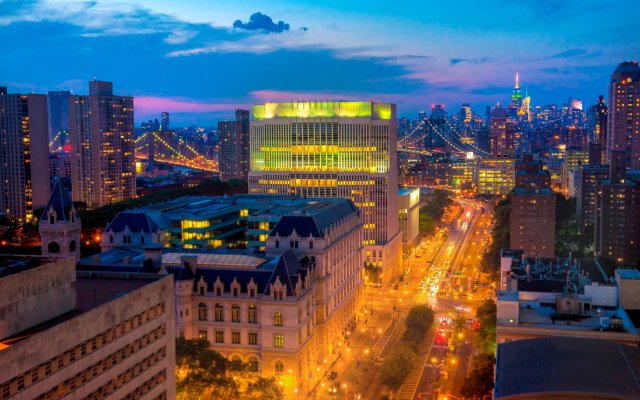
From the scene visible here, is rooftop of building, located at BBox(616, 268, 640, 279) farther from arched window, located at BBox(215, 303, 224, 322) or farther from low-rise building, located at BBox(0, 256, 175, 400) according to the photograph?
low-rise building, located at BBox(0, 256, 175, 400)

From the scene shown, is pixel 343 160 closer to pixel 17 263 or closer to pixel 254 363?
pixel 254 363

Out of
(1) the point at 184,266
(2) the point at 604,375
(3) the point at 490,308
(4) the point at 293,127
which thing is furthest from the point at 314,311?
(4) the point at 293,127

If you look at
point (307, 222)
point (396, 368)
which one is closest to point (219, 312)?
point (307, 222)

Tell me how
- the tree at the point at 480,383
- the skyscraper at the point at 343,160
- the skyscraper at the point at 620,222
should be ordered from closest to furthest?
the tree at the point at 480,383, the skyscraper at the point at 343,160, the skyscraper at the point at 620,222

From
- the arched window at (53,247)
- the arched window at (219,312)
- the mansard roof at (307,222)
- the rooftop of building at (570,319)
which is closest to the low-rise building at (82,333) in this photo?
the arched window at (219,312)

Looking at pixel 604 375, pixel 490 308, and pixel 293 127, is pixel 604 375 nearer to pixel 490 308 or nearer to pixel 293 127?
pixel 490 308

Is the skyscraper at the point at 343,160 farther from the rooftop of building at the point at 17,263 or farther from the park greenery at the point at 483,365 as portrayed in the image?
the rooftop of building at the point at 17,263

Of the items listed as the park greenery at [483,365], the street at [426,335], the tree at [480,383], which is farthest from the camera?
the street at [426,335]
